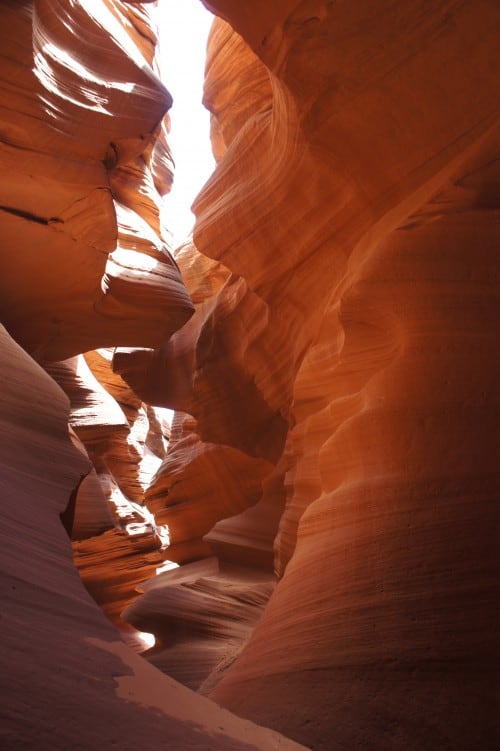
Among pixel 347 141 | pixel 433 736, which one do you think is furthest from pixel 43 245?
pixel 433 736

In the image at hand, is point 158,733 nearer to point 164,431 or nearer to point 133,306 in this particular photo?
point 133,306

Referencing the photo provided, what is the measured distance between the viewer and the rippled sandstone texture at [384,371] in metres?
2.54

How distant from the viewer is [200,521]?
10641 millimetres

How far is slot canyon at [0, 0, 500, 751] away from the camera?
2.30 meters

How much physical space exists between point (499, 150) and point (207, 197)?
→ 3.18 meters

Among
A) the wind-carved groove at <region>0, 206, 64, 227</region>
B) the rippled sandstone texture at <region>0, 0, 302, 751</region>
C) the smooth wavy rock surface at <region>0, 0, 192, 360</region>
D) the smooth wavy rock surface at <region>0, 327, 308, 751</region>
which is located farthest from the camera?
the wind-carved groove at <region>0, 206, 64, 227</region>

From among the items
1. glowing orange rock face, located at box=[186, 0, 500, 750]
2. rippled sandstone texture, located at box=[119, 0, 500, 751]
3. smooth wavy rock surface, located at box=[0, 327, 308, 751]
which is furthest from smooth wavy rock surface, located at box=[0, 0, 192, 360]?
smooth wavy rock surface, located at box=[0, 327, 308, 751]

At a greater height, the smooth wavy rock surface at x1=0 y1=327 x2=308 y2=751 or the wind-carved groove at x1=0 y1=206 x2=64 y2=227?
the wind-carved groove at x1=0 y1=206 x2=64 y2=227

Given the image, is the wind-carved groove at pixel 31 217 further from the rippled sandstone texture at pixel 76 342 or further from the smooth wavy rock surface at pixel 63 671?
the smooth wavy rock surface at pixel 63 671

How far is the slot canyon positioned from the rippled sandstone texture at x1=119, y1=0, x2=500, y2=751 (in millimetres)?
12

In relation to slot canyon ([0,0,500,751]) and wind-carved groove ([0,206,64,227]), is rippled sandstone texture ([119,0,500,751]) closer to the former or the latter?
slot canyon ([0,0,500,751])

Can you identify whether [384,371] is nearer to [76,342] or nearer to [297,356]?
[297,356]

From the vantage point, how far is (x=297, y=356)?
6184 mm

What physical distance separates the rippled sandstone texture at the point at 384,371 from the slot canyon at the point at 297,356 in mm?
12
